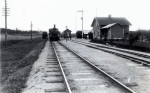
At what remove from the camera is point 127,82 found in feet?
31.1

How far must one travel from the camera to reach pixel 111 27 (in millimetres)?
49875

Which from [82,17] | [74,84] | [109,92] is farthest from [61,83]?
[82,17]

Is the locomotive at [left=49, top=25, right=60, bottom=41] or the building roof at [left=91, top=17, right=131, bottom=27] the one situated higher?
the building roof at [left=91, top=17, right=131, bottom=27]

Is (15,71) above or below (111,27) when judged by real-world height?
below

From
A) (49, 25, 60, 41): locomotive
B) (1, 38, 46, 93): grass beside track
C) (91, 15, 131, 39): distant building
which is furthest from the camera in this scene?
(49, 25, 60, 41): locomotive

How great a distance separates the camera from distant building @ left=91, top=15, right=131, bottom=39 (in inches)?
1981

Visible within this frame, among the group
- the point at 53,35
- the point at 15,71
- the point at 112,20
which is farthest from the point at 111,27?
the point at 15,71

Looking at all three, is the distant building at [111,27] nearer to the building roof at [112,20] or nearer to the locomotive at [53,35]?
the building roof at [112,20]

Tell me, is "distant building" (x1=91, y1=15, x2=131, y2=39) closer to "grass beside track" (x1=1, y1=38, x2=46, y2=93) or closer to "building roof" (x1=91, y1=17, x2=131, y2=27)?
"building roof" (x1=91, y1=17, x2=131, y2=27)

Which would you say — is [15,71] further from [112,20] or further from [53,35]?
[112,20]

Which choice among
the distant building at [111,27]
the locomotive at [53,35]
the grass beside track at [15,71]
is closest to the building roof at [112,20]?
the distant building at [111,27]

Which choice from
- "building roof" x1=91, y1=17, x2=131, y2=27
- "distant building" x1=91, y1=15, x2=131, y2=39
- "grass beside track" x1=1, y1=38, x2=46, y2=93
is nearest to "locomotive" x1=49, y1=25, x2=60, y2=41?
"distant building" x1=91, y1=15, x2=131, y2=39

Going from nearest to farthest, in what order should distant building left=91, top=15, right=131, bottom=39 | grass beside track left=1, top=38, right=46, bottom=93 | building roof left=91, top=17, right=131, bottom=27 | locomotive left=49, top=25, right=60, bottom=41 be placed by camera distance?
grass beside track left=1, top=38, right=46, bottom=93, distant building left=91, top=15, right=131, bottom=39, locomotive left=49, top=25, right=60, bottom=41, building roof left=91, top=17, right=131, bottom=27

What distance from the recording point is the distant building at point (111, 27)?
5031 centimetres
